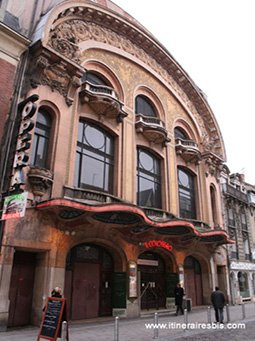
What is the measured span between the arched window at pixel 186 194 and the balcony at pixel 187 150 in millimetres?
1117

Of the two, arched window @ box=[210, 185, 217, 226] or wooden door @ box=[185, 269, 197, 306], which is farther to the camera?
arched window @ box=[210, 185, 217, 226]

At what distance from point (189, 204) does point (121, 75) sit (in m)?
10.9

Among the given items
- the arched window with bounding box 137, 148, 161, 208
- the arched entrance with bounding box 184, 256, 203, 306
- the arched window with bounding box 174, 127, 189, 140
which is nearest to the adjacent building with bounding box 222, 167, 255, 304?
the arched entrance with bounding box 184, 256, 203, 306

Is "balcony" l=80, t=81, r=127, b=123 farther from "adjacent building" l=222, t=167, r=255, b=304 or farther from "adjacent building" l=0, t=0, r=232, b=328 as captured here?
"adjacent building" l=222, t=167, r=255, b=304


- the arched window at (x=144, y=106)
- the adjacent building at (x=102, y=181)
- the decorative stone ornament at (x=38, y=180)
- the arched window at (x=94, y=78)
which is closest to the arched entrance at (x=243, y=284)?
the adjacent building at (x=102, y=181)

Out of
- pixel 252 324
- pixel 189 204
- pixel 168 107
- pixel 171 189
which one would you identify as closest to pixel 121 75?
pixel 168 107

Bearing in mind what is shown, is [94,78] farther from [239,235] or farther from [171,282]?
[239,235]

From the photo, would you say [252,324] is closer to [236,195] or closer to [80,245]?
[80,245]

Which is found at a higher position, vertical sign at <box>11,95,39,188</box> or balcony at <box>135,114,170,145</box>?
balcony at <box>135,114,170,145</box>

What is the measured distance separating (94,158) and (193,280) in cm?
1184

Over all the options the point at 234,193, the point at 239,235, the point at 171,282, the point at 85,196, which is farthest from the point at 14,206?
the point at 234,193

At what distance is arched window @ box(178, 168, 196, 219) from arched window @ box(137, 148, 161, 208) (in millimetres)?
2721

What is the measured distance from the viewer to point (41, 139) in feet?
46.2

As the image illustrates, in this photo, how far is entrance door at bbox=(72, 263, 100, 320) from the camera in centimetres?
1380
